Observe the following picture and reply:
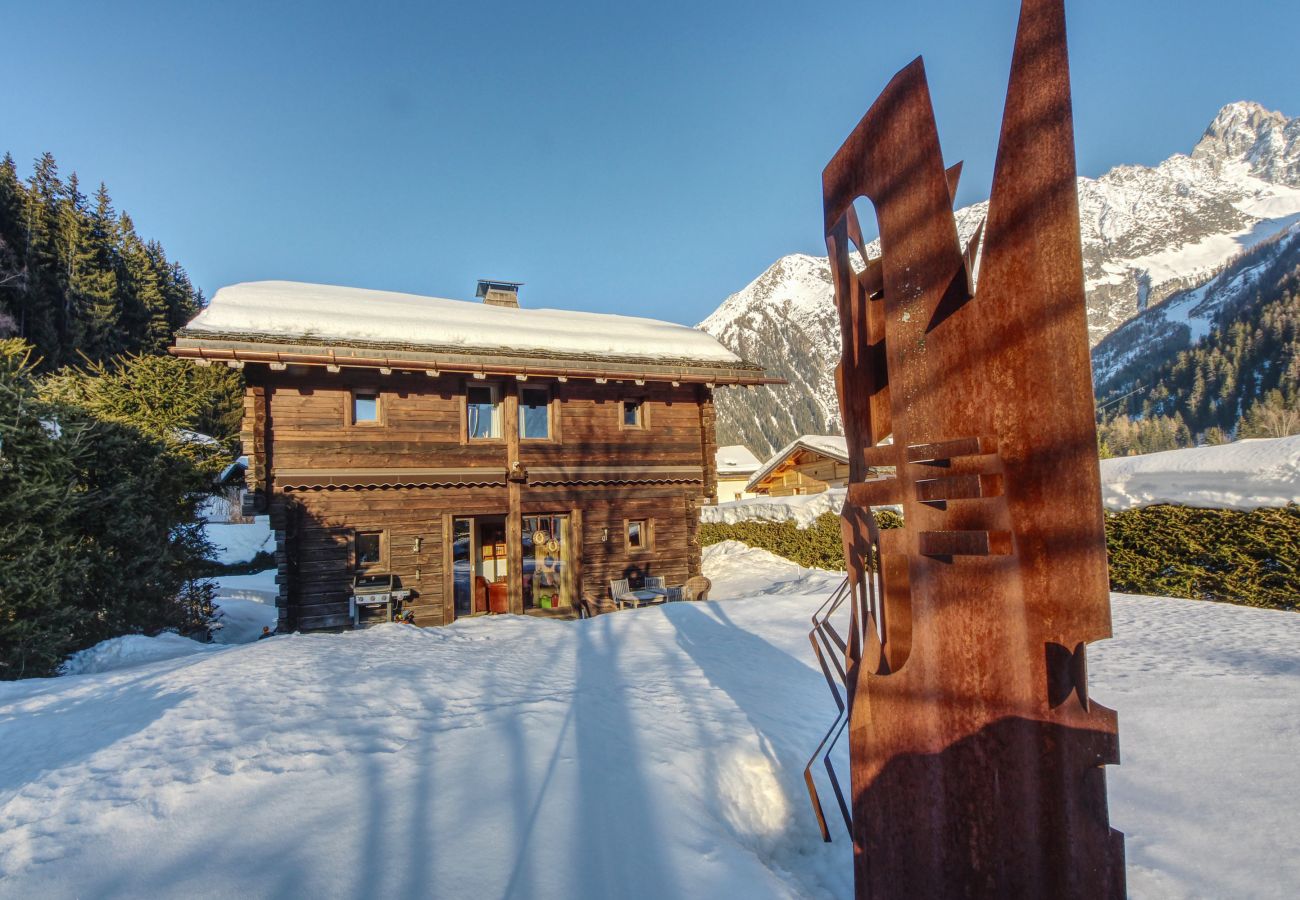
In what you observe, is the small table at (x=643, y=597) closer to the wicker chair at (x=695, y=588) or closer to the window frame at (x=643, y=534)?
the wicker chair at (x=695, y=588)

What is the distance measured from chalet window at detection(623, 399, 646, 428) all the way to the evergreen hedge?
8.72m

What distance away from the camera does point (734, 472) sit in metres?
47.9

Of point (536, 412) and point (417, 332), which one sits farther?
point (536, 412)

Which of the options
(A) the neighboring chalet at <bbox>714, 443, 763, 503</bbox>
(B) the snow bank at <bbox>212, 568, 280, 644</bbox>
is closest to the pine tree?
(B) the snow bank at <bbox>212, 568, 280, 644</bbox>

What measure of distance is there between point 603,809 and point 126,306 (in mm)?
54550

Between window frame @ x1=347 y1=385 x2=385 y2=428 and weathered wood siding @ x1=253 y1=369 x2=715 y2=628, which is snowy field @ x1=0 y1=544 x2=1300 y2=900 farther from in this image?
window frame @ x1=347 y1=385 x2=385 y2=428

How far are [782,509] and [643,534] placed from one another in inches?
291

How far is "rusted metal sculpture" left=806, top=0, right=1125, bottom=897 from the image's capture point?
191 centimetres

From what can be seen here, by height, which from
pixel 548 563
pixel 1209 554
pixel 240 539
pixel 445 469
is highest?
pixel 445 469

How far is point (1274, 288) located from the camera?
265ft

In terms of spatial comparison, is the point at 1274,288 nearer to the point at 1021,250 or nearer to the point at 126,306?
the point at 1021,250

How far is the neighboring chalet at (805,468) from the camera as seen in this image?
95.5 ft

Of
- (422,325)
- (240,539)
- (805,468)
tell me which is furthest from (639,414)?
(240,539)

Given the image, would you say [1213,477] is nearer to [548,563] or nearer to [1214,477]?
[1214,477]
